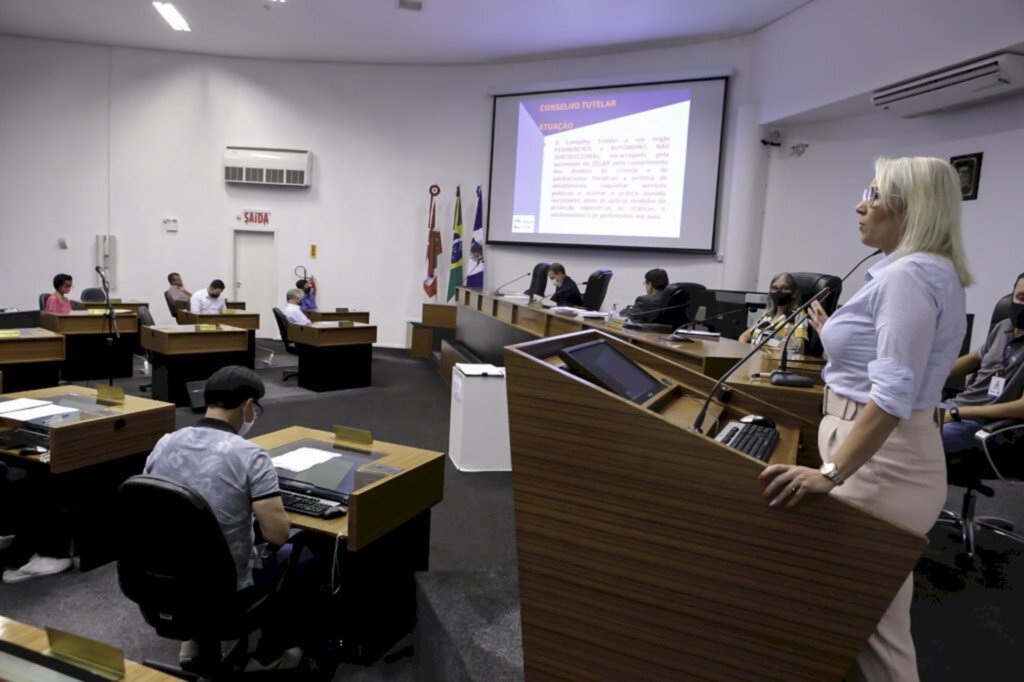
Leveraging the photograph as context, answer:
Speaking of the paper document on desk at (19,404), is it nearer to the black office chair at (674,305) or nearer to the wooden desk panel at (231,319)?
the black office chair at (674,305)

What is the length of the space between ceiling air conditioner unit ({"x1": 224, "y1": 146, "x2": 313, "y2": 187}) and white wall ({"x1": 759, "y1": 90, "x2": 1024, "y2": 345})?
649 cm

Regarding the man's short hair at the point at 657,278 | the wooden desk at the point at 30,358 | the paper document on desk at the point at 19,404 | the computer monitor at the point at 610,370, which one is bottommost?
the wooden desk at the point at 30,358

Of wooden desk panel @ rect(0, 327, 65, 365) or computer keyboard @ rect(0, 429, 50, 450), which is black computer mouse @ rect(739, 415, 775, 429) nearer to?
computer keyboard @ rect(0, 429, 50, 450)

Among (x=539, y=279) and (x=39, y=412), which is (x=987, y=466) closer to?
(x=39, y=412)

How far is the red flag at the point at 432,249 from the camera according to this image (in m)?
9.05

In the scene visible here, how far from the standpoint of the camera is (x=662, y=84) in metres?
7.38

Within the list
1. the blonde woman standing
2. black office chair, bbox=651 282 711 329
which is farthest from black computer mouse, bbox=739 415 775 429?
black office chair, bbox=651 282 711 329

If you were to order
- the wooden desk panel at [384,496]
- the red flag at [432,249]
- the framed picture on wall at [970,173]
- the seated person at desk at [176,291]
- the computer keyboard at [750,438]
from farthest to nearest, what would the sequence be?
the red flag at [432,249] → the seated person at desk at [176,291] → the framed picture on wall at [970,173] → the wooden desk panel at [384,496] → the computer keyboard at [750,438]

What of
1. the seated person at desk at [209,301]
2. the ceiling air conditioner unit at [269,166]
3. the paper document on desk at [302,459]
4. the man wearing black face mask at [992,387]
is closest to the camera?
the paper document on desk at [302,459]

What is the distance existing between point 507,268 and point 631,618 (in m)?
7.91

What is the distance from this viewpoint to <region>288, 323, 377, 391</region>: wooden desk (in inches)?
243

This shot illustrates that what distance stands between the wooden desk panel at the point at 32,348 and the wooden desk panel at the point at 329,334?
2.05 meters

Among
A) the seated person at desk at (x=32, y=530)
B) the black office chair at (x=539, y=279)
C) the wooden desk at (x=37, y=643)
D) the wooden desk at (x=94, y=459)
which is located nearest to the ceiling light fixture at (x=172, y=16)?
the black office chair at (x=539, y=279)

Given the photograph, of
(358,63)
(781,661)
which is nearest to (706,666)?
(781,661)
